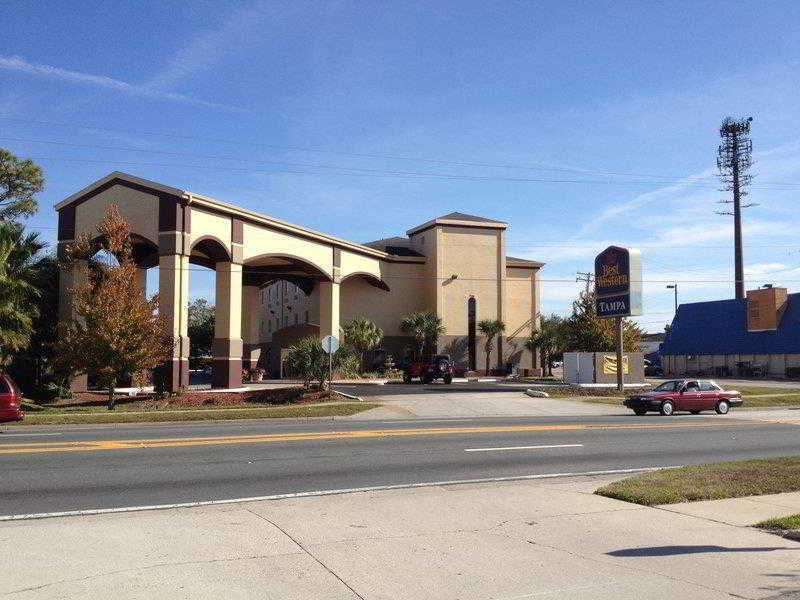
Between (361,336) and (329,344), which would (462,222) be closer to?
(361,336)

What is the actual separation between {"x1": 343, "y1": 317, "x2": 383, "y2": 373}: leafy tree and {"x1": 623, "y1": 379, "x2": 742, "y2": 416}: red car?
26521 millimetres

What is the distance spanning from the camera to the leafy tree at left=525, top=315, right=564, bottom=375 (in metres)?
56.9

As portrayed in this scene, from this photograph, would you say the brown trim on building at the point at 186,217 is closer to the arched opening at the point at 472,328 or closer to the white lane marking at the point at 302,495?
the white lane marking at the point at 302,495

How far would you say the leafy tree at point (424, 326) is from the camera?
5572 cm

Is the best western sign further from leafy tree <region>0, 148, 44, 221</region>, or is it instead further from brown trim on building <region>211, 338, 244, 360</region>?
leafy tree <region>0, 148, 44, 221</region>

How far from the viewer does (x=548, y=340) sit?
57562 millimetres

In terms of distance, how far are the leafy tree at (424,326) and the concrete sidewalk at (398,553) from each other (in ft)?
147

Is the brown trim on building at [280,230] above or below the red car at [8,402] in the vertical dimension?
above

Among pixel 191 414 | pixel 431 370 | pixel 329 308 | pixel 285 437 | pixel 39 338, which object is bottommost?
pixel 191 414

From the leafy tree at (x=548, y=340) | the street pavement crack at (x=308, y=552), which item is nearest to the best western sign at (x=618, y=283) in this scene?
the leafy tree at (x=548, y=340)

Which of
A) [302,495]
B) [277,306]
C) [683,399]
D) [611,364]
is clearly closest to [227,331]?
[611,364]

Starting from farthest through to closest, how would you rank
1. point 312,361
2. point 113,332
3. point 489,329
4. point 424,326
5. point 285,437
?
point 489,329
point 424,326
point 312,361
point 113,332
point 285,437

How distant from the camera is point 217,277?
39.7 meters

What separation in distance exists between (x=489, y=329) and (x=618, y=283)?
681 inches
